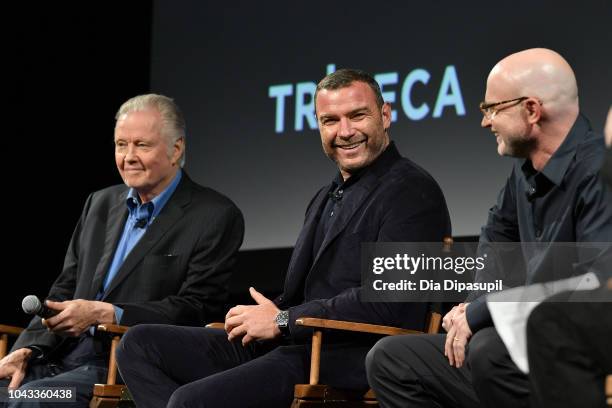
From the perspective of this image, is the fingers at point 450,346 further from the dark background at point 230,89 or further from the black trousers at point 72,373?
the dark background at point 230,89

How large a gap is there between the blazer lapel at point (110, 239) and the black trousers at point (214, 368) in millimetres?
711

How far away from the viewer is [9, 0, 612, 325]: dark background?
4.84m

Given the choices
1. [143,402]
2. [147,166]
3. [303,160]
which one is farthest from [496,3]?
[143,402]

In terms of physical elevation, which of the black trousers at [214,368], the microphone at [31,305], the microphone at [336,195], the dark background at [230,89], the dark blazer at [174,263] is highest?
the dark background at [230,89]

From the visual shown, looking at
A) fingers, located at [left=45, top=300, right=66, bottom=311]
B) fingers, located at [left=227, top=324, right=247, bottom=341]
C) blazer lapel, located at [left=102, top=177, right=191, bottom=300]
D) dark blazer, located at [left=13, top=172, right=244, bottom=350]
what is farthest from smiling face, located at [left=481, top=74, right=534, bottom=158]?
fingers, located at [left=45, top=300, right=66, bottom=311]

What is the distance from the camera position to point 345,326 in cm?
308

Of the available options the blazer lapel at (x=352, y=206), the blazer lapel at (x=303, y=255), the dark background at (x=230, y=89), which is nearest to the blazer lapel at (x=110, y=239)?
the blazer lapel at (x=303, y=255)

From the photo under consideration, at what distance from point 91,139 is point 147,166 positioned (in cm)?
186

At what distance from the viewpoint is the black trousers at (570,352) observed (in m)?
2.13

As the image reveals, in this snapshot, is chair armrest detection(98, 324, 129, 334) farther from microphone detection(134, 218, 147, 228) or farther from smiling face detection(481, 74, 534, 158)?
smiling face detection(481, 74, 534, 158)

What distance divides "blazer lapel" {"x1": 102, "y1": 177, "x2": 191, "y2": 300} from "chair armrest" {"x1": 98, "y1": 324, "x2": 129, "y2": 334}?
0.41m

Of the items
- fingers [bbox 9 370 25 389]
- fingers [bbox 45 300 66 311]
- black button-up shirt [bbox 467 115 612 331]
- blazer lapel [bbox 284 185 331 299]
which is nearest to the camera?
black button-up shirt [bbox 467 115 612 331]

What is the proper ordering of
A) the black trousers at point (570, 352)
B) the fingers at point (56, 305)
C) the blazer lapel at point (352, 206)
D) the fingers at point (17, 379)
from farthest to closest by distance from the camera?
1. the fingers at point (17, 379)
2. the fingers at point (56, 305)
3. the blazer lapel at point (352, 206)
4. the black trousers at point (570, 352)

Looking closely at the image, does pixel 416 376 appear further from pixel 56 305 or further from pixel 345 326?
pixel 56 305
